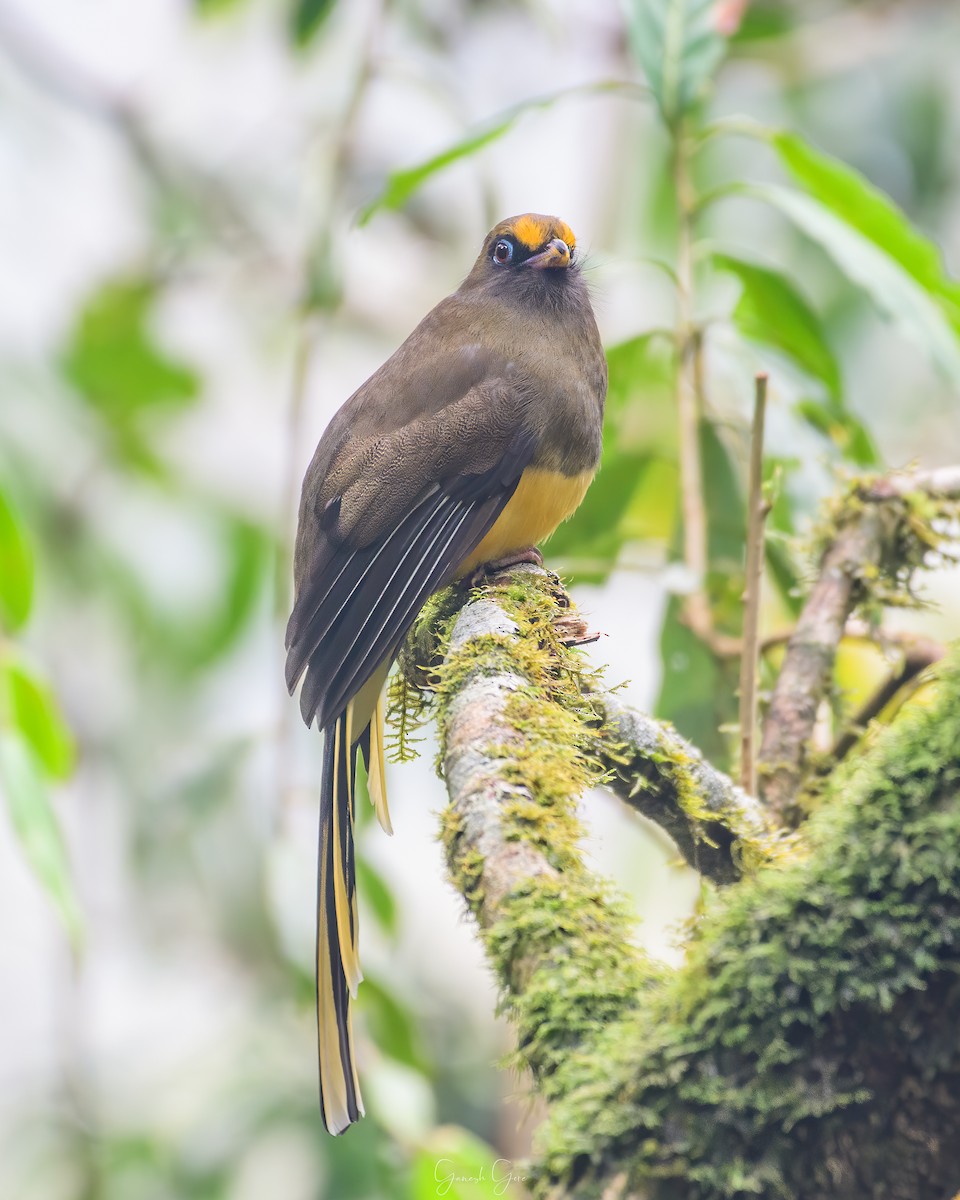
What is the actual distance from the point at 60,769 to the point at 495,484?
1.00 m

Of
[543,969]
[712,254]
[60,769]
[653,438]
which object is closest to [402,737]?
[60,769]

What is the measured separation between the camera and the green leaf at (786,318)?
3006mm

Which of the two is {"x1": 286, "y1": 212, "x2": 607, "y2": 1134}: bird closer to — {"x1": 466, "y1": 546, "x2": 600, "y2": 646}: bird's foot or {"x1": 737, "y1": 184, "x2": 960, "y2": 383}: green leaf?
{"x1": 466, "y1": 546, "x2": 600, "y2": 646}: bird's foot

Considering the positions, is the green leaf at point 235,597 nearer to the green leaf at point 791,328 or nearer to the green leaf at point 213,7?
the green leaf at point 213,7

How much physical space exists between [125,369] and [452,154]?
2880 mm

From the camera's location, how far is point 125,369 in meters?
5.36

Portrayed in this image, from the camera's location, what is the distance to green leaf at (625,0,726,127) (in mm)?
2877

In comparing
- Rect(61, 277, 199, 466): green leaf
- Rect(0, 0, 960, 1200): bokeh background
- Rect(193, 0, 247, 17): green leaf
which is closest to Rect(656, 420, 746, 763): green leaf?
Rect(0, 0, 960, 1200): bokeh background

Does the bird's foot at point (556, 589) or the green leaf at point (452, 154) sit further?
the green leaf at point (452, 154)

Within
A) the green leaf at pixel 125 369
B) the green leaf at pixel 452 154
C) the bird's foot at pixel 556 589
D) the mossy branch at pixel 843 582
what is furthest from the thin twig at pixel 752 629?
the green leaf at pixel 125 369

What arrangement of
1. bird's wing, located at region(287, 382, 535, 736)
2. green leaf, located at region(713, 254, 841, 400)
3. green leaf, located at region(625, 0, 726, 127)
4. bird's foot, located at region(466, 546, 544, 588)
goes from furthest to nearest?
green leaf, located at region(713, 254, 841, 400), green leaf, located at region(625, 0, 726, 127), bird's foot, located at region(466, 546, 544, 588), bird's wing, located at region(287, 382, 535, 736)

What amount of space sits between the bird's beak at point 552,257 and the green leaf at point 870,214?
521 mm

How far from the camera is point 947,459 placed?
6.00m

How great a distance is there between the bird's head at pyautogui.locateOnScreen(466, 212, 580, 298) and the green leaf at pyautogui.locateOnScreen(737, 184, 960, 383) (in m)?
0.58
